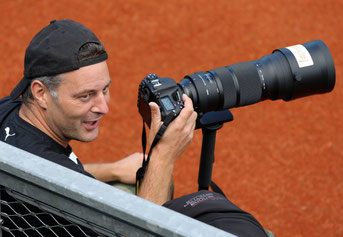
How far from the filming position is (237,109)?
4.88 meters

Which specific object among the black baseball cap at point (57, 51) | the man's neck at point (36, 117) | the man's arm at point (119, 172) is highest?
the black baseball cap at point (57, 51)

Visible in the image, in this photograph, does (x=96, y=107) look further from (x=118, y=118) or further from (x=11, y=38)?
(x=11, y=38)

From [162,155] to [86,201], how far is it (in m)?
1.19

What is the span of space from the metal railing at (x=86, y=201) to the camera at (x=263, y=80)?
126 centimetres

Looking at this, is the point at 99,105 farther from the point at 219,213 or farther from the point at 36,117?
the point at 219,213

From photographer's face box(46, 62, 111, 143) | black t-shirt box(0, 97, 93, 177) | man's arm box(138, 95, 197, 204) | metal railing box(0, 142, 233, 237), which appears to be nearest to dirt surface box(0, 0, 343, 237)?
man's arm box(138, 95, 197, 204)

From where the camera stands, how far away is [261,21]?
18.6 ft

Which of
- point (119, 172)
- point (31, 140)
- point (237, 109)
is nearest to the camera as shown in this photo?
point (31, 140)

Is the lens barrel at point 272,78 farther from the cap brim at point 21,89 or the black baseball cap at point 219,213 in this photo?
the black baseball cap at point 219,213

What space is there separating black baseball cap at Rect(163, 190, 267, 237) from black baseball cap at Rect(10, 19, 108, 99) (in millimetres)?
941

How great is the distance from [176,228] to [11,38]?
4774mm

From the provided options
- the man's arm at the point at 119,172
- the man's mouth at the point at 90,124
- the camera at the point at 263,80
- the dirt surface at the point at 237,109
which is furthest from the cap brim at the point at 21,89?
the dirt surface at the point at 237,109

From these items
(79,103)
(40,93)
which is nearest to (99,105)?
(79,103)

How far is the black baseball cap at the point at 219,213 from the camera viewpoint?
4.87 feet
